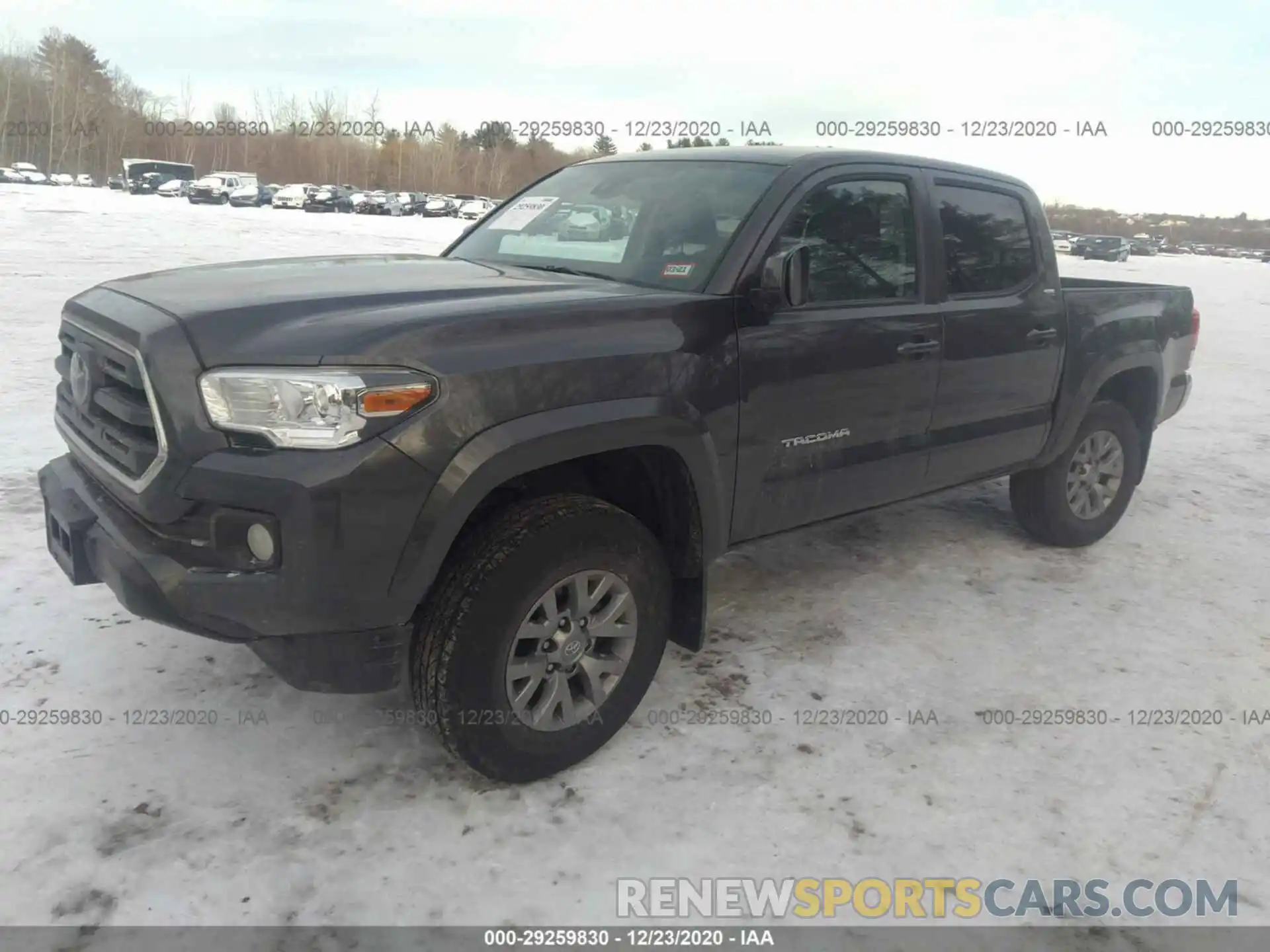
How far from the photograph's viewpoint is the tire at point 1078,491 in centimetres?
489

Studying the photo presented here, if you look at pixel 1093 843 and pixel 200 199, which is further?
pixel 200 199

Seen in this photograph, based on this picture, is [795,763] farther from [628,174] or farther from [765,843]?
[628,174]

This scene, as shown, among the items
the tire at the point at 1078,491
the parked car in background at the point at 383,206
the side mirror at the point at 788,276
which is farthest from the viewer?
the parked car in background at the point at 383,206

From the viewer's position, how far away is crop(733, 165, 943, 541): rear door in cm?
323

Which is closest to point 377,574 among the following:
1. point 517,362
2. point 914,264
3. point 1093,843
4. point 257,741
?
point 517,362

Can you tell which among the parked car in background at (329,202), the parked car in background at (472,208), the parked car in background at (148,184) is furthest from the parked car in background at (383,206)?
the parked car in background at (148,184)

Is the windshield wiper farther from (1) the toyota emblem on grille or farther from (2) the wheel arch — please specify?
(1) the toyota emblem on grille

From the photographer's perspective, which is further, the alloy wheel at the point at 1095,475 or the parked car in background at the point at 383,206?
the parked car in background at the point at 383,206

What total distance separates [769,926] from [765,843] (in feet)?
0.94

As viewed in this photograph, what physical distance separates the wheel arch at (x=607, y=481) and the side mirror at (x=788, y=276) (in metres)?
0.53

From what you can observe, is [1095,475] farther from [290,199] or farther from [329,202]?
[290,199]

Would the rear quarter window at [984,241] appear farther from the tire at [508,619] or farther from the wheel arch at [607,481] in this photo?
the tire at [508,619]

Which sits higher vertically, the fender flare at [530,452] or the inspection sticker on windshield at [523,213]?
the inspection sticker on windshield at [523,213]

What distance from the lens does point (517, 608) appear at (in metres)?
2.67
